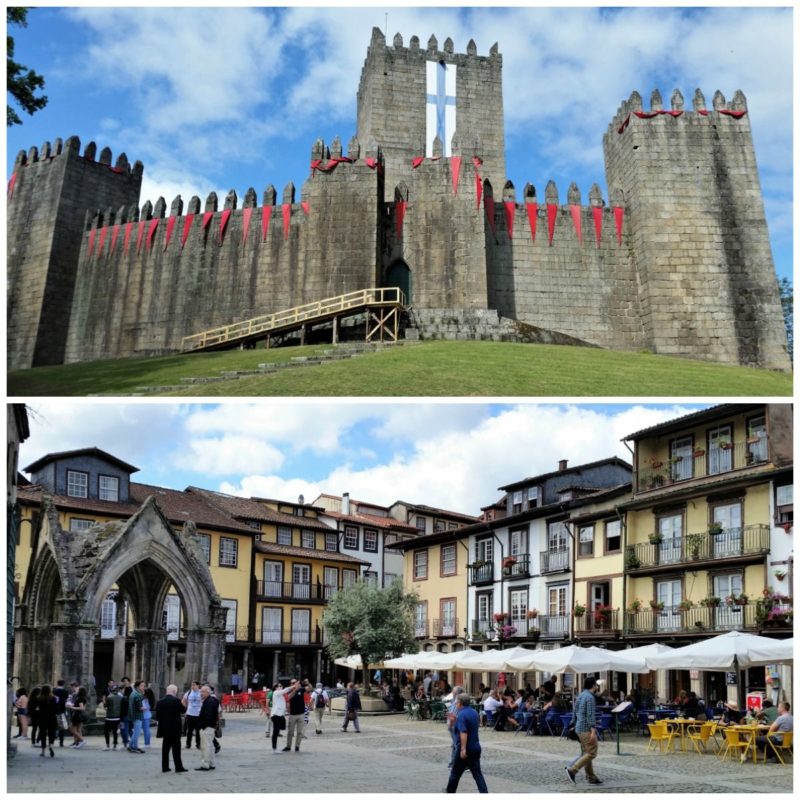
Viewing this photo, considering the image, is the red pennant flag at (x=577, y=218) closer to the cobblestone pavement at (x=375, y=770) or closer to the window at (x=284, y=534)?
the window at (x=284, y=534)

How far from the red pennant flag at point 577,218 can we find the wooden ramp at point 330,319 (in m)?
9.28

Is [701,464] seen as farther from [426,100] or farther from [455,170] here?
[426,100]

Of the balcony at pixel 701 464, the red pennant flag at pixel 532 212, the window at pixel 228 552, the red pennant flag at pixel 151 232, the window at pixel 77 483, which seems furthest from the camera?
the window at pixel 228 552

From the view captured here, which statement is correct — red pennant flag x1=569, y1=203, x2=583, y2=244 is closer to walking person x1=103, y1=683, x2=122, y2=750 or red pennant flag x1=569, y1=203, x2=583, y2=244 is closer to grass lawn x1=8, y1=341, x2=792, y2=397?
grass lawn x1=8, y1=341, x2=792, y2=397

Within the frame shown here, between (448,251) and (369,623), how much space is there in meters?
16.8

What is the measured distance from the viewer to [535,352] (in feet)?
112

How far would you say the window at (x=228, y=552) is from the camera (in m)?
50.8

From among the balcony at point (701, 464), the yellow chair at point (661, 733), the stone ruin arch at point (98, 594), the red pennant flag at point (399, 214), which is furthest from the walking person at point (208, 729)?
the red pennant flag at point (399, 214)

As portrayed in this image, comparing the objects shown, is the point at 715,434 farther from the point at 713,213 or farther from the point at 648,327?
the point at 713,213

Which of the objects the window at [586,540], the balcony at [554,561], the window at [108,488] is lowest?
the balcony at [554,561]

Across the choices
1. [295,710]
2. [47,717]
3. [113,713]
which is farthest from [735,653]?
[47,717]

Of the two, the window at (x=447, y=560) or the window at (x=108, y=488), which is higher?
the window at (x=108, y=488)

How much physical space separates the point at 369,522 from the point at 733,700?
A: 33096 millimetres

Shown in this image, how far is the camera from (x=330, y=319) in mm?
39625
